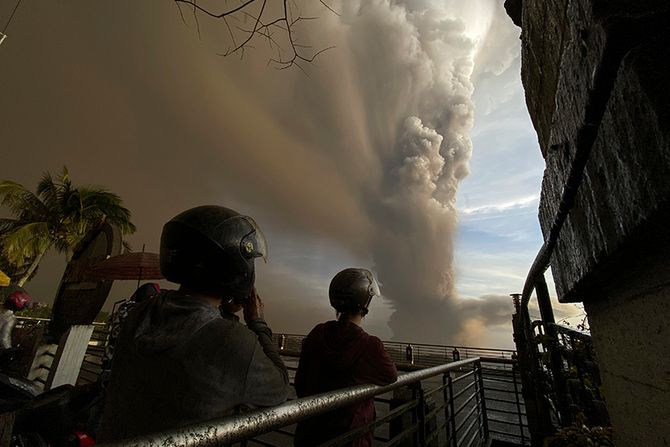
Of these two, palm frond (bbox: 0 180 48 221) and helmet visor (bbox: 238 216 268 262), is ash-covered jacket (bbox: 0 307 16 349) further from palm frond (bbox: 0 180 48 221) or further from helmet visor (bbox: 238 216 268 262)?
palm frond (bbox: 0 180 48 221)

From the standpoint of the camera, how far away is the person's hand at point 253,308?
1778 millimetres

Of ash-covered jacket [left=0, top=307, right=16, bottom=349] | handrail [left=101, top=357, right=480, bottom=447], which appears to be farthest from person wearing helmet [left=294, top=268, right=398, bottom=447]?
ash-covered jacket [left=0, top=307, right=16, bottom=349]

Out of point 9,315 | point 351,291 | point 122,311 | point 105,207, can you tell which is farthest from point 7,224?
point 351,291

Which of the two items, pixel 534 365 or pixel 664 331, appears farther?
pixel 534 365

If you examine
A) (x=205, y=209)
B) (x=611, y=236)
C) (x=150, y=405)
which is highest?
(x=205, y=209)

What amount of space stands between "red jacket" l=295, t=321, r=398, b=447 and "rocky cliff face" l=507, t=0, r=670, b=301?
1.39 metres

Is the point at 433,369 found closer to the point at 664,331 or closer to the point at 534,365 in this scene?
the point at 534,365

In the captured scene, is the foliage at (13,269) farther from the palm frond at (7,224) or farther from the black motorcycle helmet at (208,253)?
the black motorcycle helmet at (208,253)

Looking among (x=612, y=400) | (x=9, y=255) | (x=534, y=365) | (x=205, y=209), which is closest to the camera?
(x=612, y=400)

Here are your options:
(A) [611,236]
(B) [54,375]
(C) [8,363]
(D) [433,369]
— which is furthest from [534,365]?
(C) [8,363]

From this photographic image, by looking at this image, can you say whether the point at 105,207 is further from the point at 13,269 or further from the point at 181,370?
the point at 181,370

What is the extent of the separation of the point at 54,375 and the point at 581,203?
7.74 meters

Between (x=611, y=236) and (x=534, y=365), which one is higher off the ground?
(x=611, y=236)

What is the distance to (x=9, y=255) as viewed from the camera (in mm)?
15805
